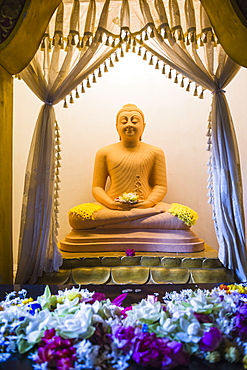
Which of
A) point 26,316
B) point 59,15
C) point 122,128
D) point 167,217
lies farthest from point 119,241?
point 26,316

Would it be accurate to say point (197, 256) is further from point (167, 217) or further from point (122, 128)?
point (122, 128)

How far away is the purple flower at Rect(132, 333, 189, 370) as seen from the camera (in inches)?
48.3

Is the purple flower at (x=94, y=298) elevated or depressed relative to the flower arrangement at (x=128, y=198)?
depressed

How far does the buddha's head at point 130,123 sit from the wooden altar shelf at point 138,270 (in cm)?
155

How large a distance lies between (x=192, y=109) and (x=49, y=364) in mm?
4258

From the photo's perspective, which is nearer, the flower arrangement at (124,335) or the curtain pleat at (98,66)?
the flower arrangement at (124,335)

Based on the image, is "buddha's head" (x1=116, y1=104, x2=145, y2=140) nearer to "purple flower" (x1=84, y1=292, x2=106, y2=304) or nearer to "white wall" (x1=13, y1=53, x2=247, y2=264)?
"white wall" (x1=13, y1=53, x2=247, y2=264)

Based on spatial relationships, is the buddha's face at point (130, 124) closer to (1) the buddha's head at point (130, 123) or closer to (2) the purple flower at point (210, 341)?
(1) the buddha's head at point (130, 123)

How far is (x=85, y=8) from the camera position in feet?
11.5

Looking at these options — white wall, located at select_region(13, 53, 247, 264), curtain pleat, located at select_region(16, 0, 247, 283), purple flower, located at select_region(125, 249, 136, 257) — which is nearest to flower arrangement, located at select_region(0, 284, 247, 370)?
curtain pleat, located at select_region(16, 0, 247, 283)

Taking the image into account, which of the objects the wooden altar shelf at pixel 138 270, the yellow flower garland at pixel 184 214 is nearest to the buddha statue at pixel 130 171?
the yellow flower garland at pixel 184 214

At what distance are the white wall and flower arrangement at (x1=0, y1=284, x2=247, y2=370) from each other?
3532mm

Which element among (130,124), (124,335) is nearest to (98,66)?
(130,124)

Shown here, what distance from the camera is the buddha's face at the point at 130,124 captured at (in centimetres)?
449
